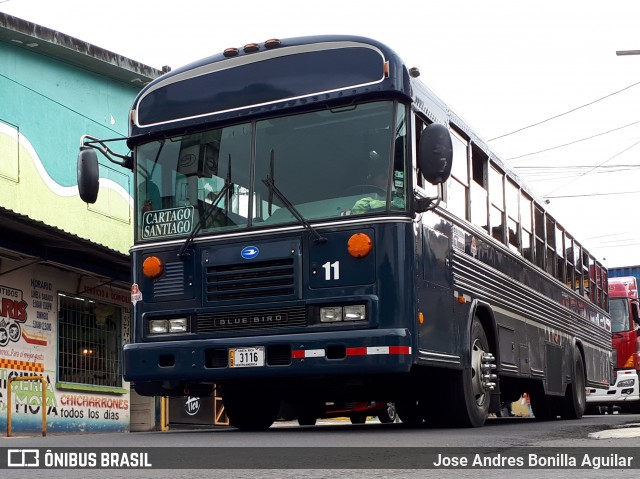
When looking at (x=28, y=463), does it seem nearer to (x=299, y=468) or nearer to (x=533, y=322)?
(x=299, y=468)

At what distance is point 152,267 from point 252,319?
124 cm

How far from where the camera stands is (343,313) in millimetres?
9086

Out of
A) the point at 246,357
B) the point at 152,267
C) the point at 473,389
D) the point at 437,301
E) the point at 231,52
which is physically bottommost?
the point at 473,389

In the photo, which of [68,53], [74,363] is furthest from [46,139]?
[74,363]

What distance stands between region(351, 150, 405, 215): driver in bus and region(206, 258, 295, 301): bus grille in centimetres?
80

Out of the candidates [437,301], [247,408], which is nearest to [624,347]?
[247,408]

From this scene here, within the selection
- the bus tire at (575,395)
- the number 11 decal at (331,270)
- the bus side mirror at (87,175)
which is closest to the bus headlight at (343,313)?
the number 11 decal at (331,270)

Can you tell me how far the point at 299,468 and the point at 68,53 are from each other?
1424cm

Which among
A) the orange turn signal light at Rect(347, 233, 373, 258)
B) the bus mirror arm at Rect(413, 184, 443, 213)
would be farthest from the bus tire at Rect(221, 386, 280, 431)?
the bus mirror arm at Rect(413, 184, 443, 213)

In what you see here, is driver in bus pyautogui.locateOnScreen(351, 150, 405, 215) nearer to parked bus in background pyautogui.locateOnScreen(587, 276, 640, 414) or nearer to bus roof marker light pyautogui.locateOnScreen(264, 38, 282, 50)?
bus roof marker light pyautogui.locateOnScreen(264, 38, 282, 50)

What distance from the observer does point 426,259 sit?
374 inches

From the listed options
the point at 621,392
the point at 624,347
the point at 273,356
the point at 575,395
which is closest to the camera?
the point at 273,356

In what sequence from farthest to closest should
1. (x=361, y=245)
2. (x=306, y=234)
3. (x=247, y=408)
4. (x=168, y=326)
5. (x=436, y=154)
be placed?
(x=247, y=408)
(x=168, y=326)
(x=306, y=234)
(x=361, y=245)
(x=436, y=154)

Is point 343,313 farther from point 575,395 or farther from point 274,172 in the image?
point 575,395
